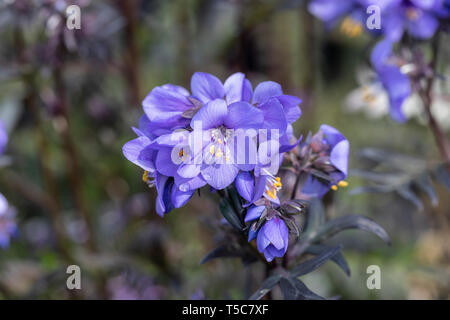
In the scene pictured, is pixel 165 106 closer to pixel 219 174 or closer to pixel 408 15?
pixel 219 174

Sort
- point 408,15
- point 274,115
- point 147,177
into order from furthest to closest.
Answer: point 408,15 → point 147,177 → point 274,115

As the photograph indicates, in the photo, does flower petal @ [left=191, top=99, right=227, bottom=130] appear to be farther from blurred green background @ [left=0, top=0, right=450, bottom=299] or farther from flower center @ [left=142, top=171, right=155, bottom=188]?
blurred green background @ [left=0, top=0, right=450, bottom=299]

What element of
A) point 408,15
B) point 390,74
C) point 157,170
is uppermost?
point 408,15

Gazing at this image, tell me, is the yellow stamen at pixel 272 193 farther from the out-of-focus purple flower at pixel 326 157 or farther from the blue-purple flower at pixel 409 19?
the blue-purple flower at pixel 409 19

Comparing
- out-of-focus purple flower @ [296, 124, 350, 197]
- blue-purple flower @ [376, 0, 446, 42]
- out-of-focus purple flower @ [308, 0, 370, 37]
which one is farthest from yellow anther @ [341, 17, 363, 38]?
out-of-focus purple flower @ [296, 124, 350, 197]

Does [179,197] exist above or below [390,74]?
below

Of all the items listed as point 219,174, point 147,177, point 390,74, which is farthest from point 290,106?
point 390,74
